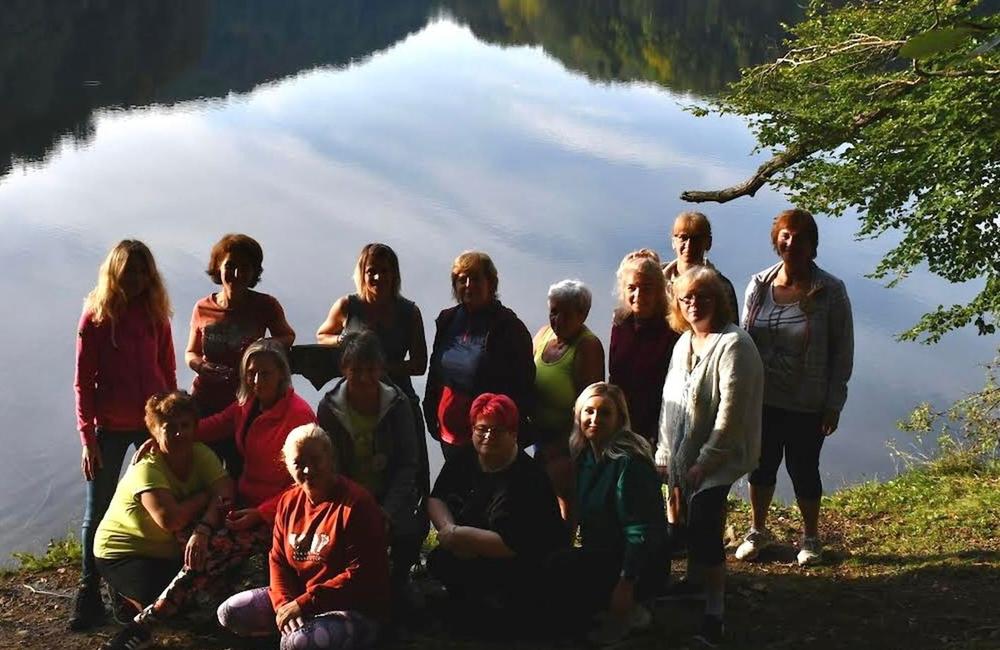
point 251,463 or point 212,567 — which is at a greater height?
point 251,463

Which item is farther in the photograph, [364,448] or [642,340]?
[642,340]

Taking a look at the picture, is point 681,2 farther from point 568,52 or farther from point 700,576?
point 700,576

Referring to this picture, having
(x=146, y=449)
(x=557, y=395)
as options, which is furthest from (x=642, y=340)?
(x=146, y=449)

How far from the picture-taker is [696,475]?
4.29m

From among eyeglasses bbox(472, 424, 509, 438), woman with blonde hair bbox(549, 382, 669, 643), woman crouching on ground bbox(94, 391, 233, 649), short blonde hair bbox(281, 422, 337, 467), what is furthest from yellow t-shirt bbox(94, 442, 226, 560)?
woman with blonde hair bbox(549, 382, 669, 643)

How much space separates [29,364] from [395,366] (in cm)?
837

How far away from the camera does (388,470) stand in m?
4.57

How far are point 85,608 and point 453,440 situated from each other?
5.62ft

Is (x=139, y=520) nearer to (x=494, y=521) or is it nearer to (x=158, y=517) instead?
(x=158, y=517)

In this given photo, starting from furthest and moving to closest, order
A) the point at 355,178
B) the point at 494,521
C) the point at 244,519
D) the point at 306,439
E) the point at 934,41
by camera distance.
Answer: the point at 355,178
the point at 244,519
the point at 494,521
the point at 306,439
the point at 934,41

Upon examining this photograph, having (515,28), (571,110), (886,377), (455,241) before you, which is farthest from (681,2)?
(886,377)

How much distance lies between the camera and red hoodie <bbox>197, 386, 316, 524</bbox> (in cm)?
454

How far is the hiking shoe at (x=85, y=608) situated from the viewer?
15.4 feet

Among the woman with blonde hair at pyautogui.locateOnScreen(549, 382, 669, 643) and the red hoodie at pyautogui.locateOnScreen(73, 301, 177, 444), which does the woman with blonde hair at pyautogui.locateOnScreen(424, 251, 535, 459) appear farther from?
the red hoodie at pyautogui.locateOnScreen(73, 301, 177, 444)
